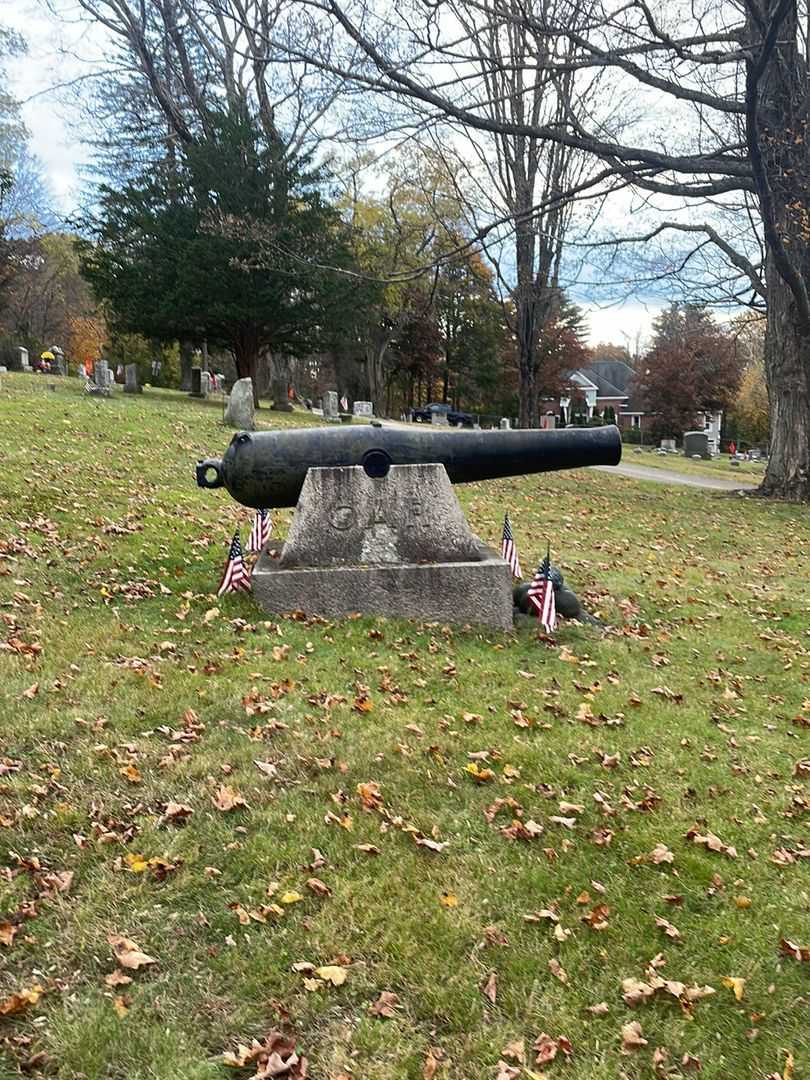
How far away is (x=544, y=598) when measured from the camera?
6.64 meters

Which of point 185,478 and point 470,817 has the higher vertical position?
point 185,478

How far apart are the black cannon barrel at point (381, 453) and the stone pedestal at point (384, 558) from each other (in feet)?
0.59

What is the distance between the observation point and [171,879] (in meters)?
3.12

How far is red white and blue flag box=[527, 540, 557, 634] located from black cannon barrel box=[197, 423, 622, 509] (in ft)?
2.94

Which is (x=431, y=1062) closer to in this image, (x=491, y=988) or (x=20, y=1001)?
(x=491, y=988)

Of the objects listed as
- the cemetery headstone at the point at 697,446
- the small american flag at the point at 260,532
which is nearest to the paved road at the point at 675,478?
the cemetery headstone at the point at 697,446

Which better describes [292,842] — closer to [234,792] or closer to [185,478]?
[234,792]

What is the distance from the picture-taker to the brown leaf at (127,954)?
2.68 m

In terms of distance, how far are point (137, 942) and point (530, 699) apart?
9.50 feet

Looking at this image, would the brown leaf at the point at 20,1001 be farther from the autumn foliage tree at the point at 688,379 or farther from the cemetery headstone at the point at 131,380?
the autumn foliage tree at the point at 688,379

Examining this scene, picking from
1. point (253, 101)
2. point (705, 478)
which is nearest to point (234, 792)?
point (705, 478)

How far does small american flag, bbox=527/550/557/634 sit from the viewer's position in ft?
21.5

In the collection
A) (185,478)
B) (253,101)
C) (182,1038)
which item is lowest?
(182,1038)

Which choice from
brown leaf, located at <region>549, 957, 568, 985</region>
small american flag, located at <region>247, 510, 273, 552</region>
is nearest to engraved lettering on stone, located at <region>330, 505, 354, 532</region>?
small american flag, located at <region>247, 510, 273, 552</region>
